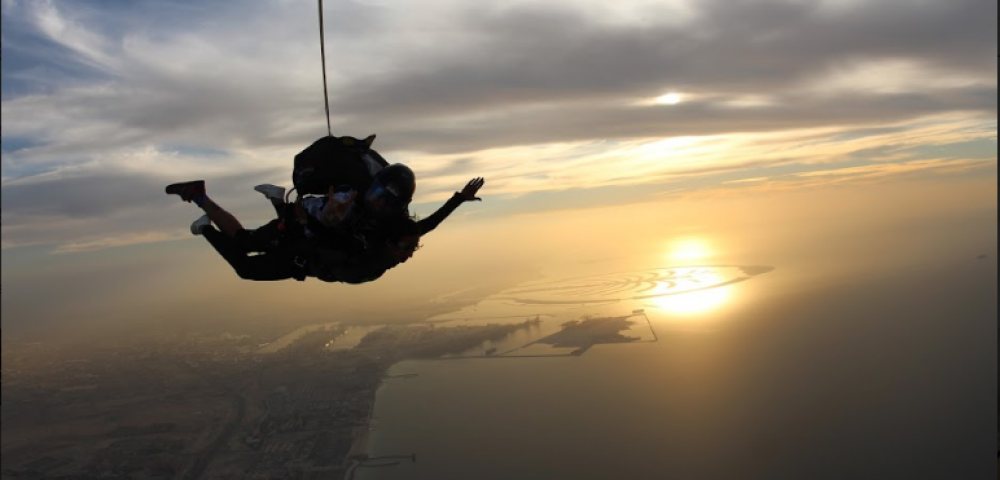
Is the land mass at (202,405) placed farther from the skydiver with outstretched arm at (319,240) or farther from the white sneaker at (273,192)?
the white sneaker at (273,192)

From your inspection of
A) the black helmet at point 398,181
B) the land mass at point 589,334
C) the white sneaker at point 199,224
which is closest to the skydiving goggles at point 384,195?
the black helmet at point 398,181

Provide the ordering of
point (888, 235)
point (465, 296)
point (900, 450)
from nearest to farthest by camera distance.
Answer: point (900, 450) → point (465, 296) → point (888, 235)

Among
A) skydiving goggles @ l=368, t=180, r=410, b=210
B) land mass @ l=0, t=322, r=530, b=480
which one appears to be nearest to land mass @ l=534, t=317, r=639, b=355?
land mass @ l=0, t=322, r=530, b=480

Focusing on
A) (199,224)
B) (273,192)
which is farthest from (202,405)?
(273,192)

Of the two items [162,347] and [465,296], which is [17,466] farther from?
[465,296]

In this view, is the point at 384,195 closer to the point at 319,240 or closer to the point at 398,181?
the point at 398,181

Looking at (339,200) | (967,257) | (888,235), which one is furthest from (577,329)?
(888,235)
